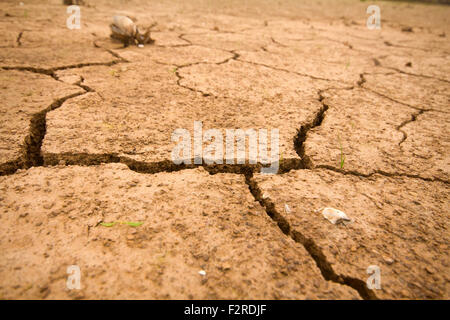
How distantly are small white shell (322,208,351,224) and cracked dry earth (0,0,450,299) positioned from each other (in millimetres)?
17

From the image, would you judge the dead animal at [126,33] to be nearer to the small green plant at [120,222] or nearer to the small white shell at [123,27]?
the small white shell at [123,27]

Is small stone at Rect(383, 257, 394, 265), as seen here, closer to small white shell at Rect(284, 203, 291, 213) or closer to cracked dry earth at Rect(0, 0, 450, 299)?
cracked dry earth at Rect(0, 0, 450, 299)

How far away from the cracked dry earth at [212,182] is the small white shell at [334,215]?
17mm

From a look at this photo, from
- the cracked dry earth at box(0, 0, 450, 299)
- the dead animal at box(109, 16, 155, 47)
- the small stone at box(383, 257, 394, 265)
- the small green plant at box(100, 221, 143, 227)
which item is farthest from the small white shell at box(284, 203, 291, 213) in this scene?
the dead animal at box(109, 16, 155, 47)

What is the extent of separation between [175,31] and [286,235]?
9.19 feet

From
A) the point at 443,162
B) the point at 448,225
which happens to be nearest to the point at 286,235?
the point at 448,225

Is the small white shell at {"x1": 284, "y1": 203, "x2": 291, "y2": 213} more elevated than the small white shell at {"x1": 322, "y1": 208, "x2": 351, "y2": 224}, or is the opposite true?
the small white shell at {"x1": 284, "y1": 203, "x2": 291, "y2": 213}

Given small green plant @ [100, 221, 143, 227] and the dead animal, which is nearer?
small green plant @ [100, 221, 143, 227]

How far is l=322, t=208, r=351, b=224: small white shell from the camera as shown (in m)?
0.87

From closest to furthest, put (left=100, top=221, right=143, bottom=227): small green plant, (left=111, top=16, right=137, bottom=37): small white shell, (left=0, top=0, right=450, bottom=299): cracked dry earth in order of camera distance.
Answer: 1. (left=0, top=0, right=450, bottom=299): cracked dry earth
2. (left=100, top=221, right=143, bottom=227): small green plant
3. (left=111, top=16, right=137, bottom=37): small white shell

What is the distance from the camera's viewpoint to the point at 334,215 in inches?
34.7

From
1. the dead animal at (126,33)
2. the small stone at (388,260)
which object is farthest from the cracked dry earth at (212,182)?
the dead animal at (126,33)

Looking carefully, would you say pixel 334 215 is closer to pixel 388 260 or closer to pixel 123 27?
pixel 388 260

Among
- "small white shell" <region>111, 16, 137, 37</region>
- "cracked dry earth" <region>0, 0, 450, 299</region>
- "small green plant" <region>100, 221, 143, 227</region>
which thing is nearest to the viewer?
"cracked dry earth" <region>0, 0, 450, 299</region>
